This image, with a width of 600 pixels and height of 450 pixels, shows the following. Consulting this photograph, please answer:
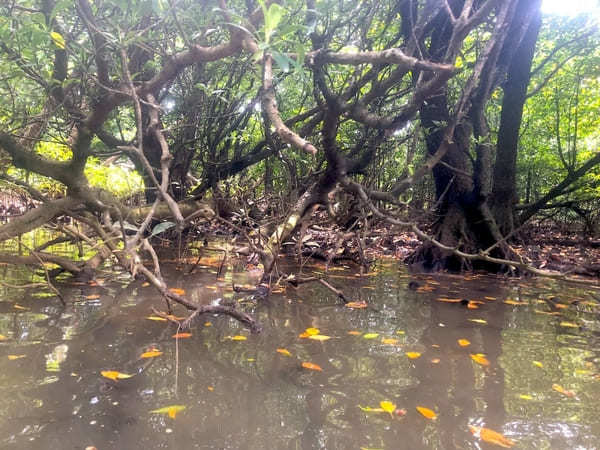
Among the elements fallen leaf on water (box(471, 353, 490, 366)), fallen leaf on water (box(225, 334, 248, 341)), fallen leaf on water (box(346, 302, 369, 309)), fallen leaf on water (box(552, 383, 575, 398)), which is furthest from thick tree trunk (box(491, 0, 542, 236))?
fallen leaf on water (box(225, 334, 248, 341))

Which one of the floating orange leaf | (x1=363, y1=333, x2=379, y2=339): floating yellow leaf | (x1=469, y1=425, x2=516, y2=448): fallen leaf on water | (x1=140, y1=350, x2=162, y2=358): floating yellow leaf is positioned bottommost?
(x1=469, y1=425, x2=516, y2=448): fallen leaf on water

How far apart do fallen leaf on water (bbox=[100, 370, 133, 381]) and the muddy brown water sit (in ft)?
0.12

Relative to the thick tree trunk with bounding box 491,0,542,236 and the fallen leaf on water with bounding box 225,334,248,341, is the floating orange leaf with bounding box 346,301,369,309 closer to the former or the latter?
the fallen leaf on water with bounding box 225,334,248,341

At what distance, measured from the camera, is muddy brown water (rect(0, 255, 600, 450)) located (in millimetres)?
1523

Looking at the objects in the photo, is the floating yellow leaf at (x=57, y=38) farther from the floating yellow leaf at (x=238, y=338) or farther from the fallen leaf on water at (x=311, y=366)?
the fallen leaf on water at (x=311, y=366)

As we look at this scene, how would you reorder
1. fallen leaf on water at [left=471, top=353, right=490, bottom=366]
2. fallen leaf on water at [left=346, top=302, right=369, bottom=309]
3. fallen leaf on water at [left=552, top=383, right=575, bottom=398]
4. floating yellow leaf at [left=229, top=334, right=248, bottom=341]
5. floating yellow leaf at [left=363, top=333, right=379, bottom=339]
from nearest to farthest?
fallen leaf on water at [left=552, top=383, right=575, bottom=398], fallen leaf on water at [left=471, top=353, right=490, bottom=366], floating yellow leaf at [left=229, top=334, right=248, bottom=341], floating yellow leaf at [left=363, top=333, right=379, bottom=339], fallen leaf on water at [left=346, top=302, right=369, bottom=309]

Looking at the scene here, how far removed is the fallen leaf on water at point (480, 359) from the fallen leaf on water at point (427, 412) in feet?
2.28

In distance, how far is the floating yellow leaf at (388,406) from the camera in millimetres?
1703

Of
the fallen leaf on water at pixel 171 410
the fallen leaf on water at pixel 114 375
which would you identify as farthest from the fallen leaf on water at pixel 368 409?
the fallen leaf on water at pixel 114 375

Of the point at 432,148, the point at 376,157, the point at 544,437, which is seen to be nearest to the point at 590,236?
the point at 432,148

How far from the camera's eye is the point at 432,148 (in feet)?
20.4

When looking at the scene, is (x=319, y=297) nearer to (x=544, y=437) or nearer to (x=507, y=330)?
(x=507, y=330)

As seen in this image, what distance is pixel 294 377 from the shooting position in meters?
2.00

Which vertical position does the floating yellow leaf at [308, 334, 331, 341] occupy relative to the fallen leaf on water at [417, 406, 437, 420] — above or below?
above
